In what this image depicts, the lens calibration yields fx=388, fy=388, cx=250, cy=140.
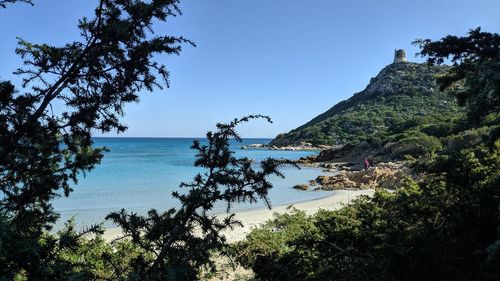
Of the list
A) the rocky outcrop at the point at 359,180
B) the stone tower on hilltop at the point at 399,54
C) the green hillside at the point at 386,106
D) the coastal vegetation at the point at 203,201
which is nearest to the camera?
the coastal vegetation at the point at 203,201

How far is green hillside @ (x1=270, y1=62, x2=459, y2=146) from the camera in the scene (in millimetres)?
77500

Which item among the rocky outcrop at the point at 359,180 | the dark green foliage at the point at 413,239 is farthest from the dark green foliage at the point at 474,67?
the rocky outcrop at the point at 359,180

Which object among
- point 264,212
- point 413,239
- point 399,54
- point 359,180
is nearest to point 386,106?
point 399,54

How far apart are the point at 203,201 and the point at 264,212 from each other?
15.6 meters

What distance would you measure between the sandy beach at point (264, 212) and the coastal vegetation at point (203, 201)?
560 centimetres

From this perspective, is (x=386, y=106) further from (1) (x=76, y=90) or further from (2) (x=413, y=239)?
(1) (x=76, y=90)

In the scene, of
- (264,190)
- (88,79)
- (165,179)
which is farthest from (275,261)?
(165,179)

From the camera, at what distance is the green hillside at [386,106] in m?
77.5

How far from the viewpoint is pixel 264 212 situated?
18578 millimetres

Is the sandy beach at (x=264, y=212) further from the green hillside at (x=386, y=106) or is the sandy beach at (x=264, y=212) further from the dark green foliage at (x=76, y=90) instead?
the green hillside at (x=386, y=106)

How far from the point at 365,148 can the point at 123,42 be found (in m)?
44.5

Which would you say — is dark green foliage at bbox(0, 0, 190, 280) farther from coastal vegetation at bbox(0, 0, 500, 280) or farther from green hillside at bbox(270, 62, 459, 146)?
green hillside at bbox(270, 62, 459, 146)

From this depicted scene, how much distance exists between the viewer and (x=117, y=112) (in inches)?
151

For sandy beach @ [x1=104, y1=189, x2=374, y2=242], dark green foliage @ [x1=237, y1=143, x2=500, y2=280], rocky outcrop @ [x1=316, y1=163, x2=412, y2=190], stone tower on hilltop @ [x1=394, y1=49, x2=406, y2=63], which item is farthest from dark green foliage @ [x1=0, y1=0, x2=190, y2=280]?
stone tower on hilltop @ [x1=394, y1=49, x2=406, y2=63]
